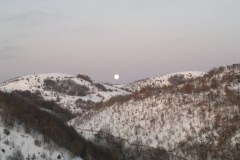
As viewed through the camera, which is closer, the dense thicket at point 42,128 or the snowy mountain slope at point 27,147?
the snowy mountain slope at point 27,147

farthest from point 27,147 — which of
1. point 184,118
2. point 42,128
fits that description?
point 184,118

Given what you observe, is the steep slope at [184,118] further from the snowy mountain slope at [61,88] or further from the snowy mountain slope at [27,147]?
the snowy mountain slope at [61,88]

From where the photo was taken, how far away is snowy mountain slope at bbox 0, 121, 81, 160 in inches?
346

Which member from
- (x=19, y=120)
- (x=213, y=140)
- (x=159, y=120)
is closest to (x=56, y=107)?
(x=159, y=120)

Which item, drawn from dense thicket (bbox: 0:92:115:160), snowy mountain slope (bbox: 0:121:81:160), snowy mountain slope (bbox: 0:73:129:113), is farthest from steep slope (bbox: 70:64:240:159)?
snowy mountain slope (bbox: 0:73:129:113)

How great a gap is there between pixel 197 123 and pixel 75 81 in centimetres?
5498

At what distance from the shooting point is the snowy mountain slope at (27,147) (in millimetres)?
8789

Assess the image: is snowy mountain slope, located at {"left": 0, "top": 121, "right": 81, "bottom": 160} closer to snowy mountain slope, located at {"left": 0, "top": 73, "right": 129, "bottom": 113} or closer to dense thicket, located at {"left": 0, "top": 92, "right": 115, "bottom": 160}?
dense thicket, located at {"left": 0, "top": 92, "right": 115, "bottom": 160}

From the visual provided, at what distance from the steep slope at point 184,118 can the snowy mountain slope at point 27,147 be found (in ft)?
24.2

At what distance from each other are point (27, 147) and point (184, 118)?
1125 centimetres

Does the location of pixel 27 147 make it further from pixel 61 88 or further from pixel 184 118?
pixel 61 88

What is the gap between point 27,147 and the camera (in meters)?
9.38

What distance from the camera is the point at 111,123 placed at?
811 inches

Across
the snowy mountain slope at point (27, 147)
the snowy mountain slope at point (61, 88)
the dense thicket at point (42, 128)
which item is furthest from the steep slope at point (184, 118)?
the snowy mountain slope at point (61, 88)
